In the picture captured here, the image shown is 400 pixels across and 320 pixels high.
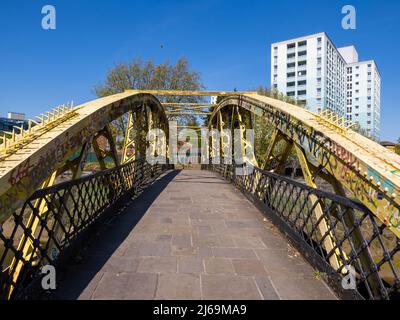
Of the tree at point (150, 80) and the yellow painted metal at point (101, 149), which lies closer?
the yellow painted metal at point (101, 149)

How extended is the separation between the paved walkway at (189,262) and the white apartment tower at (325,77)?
6485 centimetres

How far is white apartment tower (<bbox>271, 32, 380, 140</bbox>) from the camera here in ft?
226

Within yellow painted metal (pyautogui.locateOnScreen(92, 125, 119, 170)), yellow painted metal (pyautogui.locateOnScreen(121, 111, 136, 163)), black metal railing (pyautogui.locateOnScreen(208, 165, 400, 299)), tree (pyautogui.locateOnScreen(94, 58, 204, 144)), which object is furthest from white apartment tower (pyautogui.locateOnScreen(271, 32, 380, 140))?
black metal railing (pyautogui.locateOnScreen(208, 165, 400, 299))

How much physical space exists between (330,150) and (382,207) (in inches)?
50.7

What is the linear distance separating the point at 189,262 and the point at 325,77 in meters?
77.5

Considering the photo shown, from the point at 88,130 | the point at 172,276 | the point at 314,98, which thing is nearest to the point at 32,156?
the point at 88,130

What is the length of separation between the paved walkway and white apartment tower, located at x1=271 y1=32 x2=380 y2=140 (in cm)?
6485

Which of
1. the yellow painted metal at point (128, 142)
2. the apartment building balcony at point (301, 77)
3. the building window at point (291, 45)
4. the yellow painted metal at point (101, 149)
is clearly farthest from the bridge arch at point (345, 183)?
the building window at point (291, 45)

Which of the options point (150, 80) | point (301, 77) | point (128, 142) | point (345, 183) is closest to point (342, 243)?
point (345, 183)

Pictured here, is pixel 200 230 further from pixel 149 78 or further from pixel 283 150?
pixel 149 78

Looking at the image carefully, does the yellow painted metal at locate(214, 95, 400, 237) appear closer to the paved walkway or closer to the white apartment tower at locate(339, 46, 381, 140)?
the paved walkway

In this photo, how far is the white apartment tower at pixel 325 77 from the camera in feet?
226

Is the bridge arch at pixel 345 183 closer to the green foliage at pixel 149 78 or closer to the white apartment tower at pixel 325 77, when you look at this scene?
the green foliage at pixel 149 78

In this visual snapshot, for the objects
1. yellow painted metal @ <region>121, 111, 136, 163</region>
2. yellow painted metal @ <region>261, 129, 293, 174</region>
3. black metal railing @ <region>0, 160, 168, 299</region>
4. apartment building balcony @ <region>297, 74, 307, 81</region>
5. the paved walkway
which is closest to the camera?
black metal railing @ <region>0, 160, 168, 299</region>
